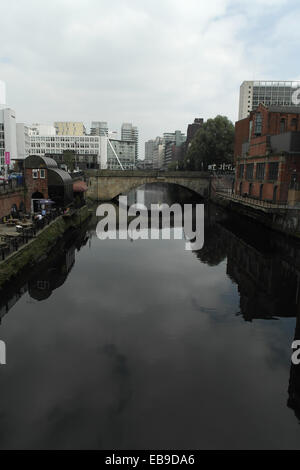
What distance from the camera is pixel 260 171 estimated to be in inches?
2157

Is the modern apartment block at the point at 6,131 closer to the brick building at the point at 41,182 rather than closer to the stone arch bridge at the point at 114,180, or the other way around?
the stone arch bridge at the point at 114,180

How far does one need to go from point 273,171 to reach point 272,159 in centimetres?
186

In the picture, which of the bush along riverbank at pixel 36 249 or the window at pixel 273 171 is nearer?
the bush along riverbank at pixel 36 249

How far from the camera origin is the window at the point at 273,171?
48312 millimetres

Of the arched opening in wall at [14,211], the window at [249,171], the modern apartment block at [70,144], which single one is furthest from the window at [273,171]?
the modern apartment block at [70,144]

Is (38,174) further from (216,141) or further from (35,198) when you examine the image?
(216,141)

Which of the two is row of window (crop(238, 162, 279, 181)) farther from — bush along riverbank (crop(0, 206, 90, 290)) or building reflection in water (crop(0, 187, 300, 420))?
bush along riverbank (crop(0, 206, 90, 290))

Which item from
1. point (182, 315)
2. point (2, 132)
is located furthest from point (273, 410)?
point (2, 132)

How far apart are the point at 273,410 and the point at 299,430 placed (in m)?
1.13

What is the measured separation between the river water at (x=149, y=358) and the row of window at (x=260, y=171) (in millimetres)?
21261

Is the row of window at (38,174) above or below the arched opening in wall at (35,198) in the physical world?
above

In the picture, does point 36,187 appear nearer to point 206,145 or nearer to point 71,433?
point 71,433

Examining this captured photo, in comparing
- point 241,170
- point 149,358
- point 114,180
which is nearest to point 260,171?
point 241,170

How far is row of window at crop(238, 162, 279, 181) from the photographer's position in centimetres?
4879
